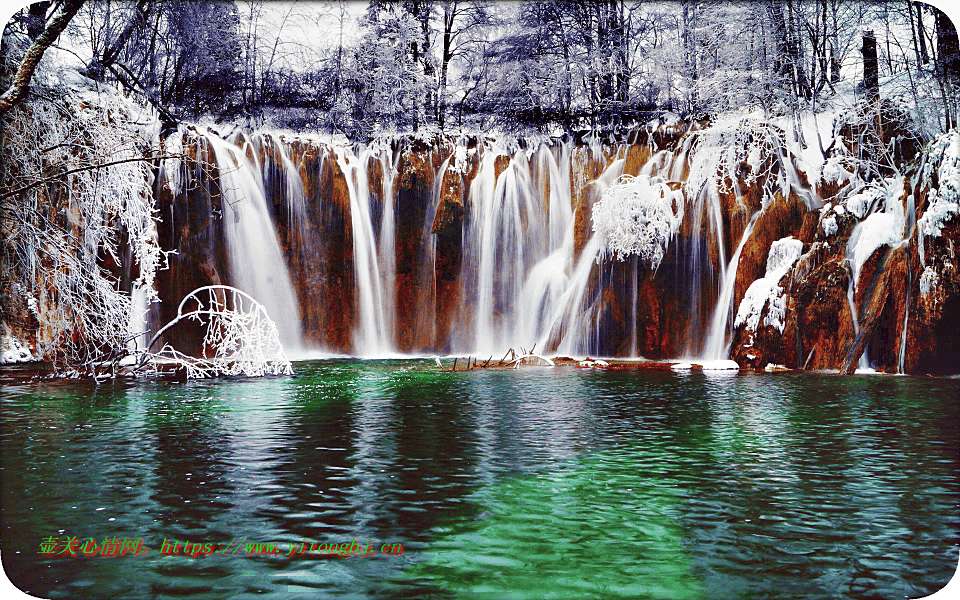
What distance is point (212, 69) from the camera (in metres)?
9.48

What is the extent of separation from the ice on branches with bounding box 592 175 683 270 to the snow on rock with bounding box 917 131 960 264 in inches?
105

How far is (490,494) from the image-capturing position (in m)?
3.06

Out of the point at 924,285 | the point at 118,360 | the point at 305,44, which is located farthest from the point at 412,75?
→ the point at 924,285

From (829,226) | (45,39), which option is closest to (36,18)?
(45,39)

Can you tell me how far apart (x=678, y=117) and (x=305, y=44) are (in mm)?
4839

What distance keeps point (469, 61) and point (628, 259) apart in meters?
3.32

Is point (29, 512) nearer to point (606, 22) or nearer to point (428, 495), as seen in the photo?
point (428, 495)

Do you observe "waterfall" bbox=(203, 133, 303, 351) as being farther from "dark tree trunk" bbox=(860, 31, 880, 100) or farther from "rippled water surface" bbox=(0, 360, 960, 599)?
"dark tree trunk" bbox=(860, 31, 880, 100)

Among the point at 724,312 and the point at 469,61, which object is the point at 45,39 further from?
the point at 724,312

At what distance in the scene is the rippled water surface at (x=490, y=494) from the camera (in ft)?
7.38

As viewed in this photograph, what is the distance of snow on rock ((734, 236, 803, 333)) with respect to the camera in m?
8.04

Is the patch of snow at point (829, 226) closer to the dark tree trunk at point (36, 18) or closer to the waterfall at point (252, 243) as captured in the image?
the waterfall at point (252, 243)

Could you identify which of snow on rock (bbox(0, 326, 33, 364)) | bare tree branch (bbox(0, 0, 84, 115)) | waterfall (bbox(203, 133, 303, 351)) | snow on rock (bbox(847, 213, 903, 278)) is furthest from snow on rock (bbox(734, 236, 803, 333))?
snow on rock (bbox(0, 326, 33, 364))

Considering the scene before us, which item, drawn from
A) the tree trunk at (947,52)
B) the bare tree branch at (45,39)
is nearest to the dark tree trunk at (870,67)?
the tree trunk at (947,52)
